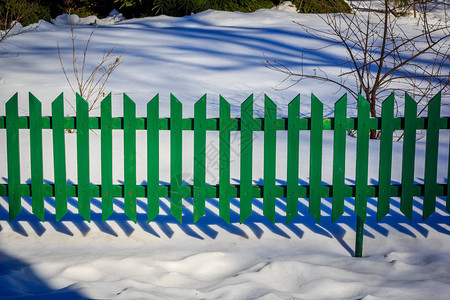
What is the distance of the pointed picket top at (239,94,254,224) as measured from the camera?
12.4 ft

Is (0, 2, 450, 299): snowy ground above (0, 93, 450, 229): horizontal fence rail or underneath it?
underneath

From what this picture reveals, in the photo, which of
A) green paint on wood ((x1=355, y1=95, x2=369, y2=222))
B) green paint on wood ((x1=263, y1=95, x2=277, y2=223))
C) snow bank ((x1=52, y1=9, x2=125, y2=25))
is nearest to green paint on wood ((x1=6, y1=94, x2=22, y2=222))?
green paint on wood ((x1=263, y1=95, x2=277, y2=223))

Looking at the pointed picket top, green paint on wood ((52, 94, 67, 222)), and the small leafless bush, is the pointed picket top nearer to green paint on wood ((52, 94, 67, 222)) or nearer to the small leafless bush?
green paint on wood ((52, 94, 67, 222))

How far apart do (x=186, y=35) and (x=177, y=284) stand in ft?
29.0

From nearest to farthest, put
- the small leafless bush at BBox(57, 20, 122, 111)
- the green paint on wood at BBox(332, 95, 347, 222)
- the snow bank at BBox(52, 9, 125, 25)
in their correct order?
the green paint on wood at BBox(332, 95, 347, 222)
the small leafless bush at BBox(57, 20, 122, 111)
the snow bank at BBox(52, 9, 125, 25)

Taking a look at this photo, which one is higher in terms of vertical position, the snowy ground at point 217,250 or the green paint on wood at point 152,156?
the green paint on wood at point 152,156

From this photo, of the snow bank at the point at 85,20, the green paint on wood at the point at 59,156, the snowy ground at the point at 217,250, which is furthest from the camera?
the snow bank at the point at 85,20

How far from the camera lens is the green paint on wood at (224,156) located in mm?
3785

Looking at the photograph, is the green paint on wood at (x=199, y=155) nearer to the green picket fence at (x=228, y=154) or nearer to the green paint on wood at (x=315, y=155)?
the green picket fence at (x=228, y=154)

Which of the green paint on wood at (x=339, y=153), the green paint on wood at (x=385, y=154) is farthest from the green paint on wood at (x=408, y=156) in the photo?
the green paint on wood at (x=339, y=153)

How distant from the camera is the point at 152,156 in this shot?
392 cm

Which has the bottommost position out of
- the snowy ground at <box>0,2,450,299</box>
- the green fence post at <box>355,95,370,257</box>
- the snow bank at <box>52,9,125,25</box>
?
the snowy ground at <box>0,2,450,299</box>

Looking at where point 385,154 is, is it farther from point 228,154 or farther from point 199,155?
point 199,155

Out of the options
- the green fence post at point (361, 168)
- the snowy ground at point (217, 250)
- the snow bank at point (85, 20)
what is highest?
the snow bank at point (85, 20)
